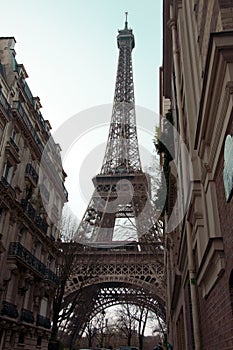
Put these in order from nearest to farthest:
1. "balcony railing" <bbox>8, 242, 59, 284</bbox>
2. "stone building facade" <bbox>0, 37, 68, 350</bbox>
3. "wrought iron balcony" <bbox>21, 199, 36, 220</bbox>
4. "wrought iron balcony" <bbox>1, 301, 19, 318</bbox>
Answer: "wrought iron balcony" <bbox>1, 301, 19, 318</bbox>
"stone building facade" <bbox>0, 37, 68, 350</bbox>
"balcony railing" <bbox>8, 242, 59, 284</bbox>
"wrought iron balcony" <bbox>21, 199, 36, 220</bbox>

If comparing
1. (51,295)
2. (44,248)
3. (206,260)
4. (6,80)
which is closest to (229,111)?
(206,260)

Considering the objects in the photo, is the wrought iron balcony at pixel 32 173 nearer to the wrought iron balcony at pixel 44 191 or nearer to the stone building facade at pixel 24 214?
the stone building facade at pixel 24 214

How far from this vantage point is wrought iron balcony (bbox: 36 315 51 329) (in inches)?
932

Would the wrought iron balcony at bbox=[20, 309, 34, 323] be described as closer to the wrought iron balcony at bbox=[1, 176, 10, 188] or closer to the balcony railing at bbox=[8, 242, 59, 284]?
the balcony railing at bbox=[8, 242, 59, 284]

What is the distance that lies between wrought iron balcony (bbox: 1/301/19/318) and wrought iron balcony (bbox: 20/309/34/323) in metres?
0.95

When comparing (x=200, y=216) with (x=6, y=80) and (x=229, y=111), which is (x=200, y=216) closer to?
(x=229, y=111)

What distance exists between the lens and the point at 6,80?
71.1ft

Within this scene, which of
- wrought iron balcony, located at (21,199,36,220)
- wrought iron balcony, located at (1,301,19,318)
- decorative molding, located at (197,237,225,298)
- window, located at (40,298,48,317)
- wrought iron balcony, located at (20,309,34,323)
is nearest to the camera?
decorative molding, located at (197,237,225,298)

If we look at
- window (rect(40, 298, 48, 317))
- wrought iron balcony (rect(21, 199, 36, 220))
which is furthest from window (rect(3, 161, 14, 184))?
window (rect(40, 298, 48, 317))

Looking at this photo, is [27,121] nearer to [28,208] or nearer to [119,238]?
[28,208]

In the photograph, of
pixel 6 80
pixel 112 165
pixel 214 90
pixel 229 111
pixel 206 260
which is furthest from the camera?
pixel 112 165

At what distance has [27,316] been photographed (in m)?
21.3

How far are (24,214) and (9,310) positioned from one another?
18.1 ft

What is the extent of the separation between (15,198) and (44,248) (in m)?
6.90
